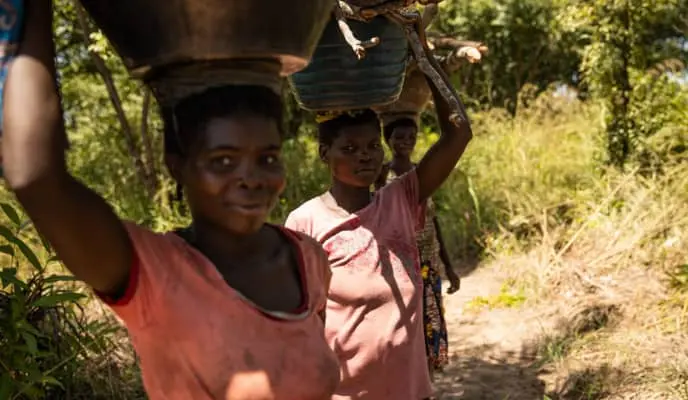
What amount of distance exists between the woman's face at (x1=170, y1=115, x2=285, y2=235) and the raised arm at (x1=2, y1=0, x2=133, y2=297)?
19cm

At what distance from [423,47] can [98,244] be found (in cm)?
121

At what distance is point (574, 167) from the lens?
717cm

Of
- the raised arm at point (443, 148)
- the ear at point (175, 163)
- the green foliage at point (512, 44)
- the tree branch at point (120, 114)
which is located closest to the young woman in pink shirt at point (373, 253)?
the raised arm at point (443, 148)

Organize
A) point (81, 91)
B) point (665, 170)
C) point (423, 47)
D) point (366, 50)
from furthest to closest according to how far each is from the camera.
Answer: point (81, 91) < point (665, 170) < point (423, 47) < point (366, 50)

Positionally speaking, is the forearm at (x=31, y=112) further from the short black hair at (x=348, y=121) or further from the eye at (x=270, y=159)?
the short black hair at (x=348, y=121)

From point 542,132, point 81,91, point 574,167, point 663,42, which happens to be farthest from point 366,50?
point 663,42

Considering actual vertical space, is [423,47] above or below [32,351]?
above

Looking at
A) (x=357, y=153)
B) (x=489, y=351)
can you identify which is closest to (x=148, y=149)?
(x=489, y=351)

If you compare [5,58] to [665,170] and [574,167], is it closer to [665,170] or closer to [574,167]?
[665,170]

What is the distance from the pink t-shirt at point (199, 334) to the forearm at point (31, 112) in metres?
0.22

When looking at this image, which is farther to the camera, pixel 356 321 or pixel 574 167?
pixel 574 167

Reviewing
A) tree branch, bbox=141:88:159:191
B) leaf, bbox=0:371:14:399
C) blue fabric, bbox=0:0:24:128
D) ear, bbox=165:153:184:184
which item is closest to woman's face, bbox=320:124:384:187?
leaf, bbox=0:371:14:399

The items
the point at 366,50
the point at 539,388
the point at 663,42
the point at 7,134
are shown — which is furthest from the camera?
the point at 663,42

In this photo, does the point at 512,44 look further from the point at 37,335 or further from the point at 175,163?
the point at 175,163
